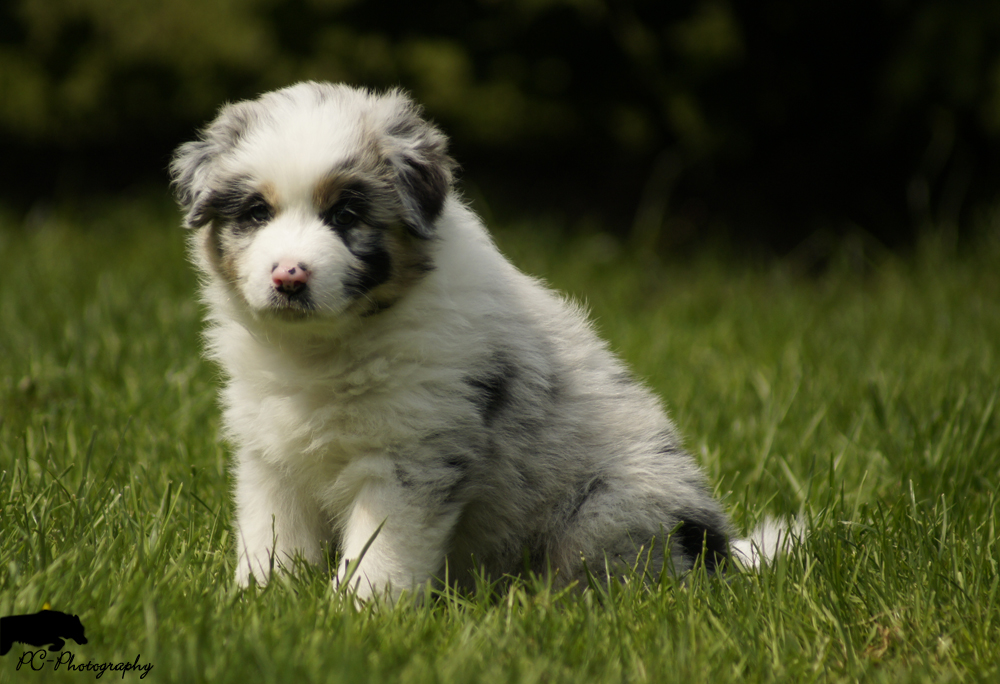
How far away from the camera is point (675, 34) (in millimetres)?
7047

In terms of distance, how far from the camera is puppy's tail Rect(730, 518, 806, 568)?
266 cm

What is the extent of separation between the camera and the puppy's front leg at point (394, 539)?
2.44 meters

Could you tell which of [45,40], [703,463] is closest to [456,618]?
[703,463]

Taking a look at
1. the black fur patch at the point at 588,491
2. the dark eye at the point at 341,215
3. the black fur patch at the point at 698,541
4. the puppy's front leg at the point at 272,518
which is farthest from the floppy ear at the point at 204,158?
the black fur patch at the point at 698,541

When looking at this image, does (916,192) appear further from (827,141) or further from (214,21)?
(214,21)

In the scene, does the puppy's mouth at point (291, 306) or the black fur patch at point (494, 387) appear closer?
the puppy's mouth at point (291, 306)

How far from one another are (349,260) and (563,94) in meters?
5.30

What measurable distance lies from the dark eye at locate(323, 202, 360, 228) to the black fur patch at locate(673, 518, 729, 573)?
1.26m

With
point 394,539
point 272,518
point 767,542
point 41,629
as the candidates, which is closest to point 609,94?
point 767,542

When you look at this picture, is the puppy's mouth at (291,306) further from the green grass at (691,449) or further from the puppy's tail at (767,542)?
the puppy's tail at (767,542)

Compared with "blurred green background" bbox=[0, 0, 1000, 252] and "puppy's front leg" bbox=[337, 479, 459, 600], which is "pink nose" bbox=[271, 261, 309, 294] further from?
"blurred green background" bbox=[0, 0, 1000, 252]

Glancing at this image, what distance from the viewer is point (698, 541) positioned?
2.73 meters

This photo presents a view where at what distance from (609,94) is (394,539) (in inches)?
225

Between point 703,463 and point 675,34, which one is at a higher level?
point 675,34
